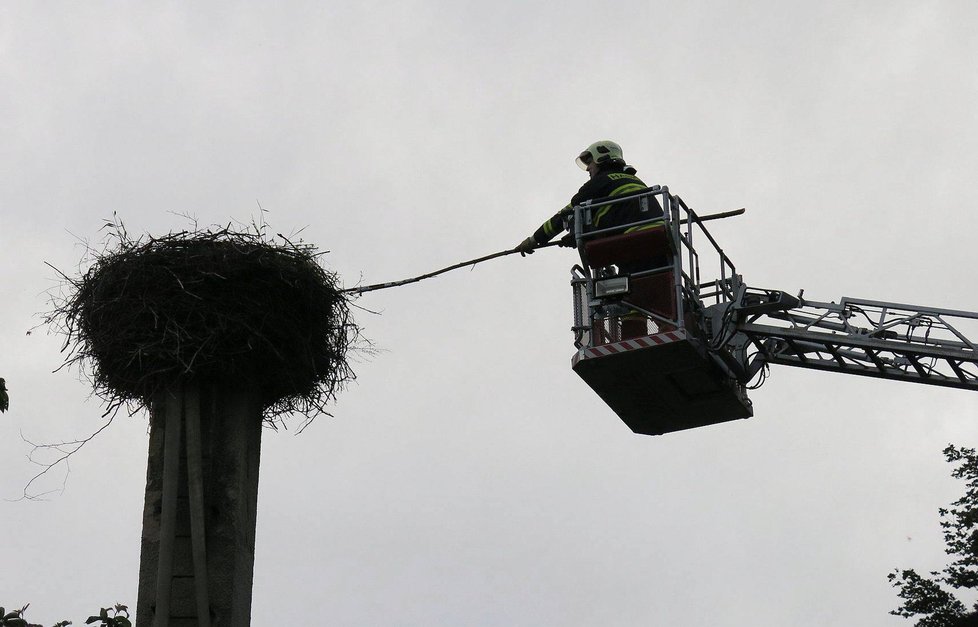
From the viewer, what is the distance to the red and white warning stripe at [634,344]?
11.1m

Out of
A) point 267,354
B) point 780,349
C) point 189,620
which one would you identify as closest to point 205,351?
point 267,354

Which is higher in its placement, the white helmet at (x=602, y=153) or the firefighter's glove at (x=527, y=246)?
the white helmet at (x=602, y=153)

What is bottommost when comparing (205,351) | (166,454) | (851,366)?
(166,454)

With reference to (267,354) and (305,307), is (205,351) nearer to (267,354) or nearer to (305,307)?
(267,354)

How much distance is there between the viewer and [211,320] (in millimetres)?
9938

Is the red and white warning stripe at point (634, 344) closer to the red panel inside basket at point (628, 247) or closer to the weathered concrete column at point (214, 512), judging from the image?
the red panel inside basket at point (628, 247)

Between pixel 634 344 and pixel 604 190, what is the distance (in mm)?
1568

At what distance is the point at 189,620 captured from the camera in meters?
8.61

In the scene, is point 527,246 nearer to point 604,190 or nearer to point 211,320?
point 604,190

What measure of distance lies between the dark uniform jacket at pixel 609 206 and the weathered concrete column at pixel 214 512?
3.58 m

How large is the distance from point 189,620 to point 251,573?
568mm

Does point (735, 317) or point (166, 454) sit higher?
point (735, 317)

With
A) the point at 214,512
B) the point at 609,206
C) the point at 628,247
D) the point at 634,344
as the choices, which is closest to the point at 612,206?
the point at 609,206

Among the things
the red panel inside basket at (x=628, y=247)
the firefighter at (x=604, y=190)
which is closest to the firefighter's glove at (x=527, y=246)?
the firefighter at (x=604, y=190)
